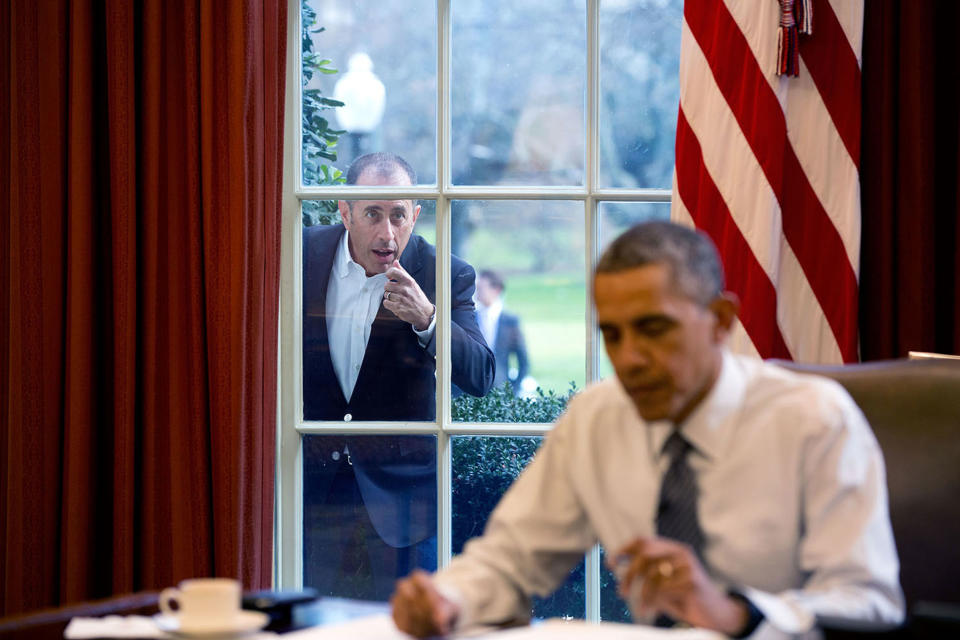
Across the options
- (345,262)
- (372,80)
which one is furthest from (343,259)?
(372,80)

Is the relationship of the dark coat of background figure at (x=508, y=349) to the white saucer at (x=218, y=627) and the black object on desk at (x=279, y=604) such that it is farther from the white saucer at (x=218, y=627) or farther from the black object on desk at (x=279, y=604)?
the white saucer at (x=218, y=627)

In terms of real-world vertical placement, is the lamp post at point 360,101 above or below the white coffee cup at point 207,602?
above

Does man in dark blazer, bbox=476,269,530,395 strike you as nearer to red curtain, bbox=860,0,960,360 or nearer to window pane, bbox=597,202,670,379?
window pane, bbox=597,202,670,379

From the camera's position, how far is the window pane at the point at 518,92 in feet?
9.36

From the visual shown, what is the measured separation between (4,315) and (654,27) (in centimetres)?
178

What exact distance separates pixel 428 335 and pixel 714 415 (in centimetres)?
143

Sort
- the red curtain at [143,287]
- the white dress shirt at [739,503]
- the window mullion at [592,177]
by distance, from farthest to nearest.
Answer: the window mullion at [592,177], the red curtain at [143,287], the white dress shirt at [739,503]

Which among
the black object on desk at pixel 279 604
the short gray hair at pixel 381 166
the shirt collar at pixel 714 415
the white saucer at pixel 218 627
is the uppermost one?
the short gray hair at pixel 381 166

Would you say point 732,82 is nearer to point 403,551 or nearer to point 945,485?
point 945,485

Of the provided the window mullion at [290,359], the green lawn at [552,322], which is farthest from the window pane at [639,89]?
the window mullion at [290,359]

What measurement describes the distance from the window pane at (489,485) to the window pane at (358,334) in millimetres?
144

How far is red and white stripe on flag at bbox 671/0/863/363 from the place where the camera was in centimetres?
252

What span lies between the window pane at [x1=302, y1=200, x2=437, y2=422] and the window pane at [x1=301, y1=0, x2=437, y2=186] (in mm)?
148

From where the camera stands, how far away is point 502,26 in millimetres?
2873
